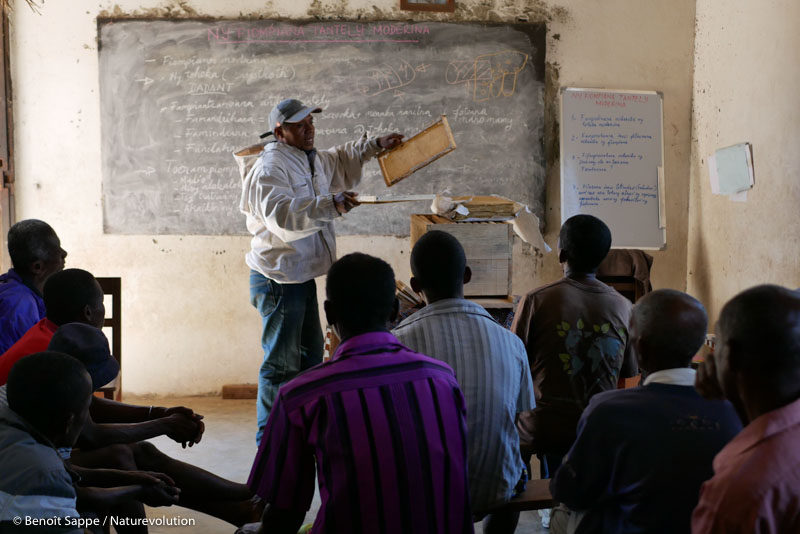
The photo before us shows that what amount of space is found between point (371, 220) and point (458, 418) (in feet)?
11.0

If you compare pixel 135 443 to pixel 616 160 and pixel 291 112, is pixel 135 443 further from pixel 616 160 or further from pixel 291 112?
pixel 616 160

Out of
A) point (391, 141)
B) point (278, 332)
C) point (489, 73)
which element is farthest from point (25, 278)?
point (489, 73)

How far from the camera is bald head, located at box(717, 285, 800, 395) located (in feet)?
3.62

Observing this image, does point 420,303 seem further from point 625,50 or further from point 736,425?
point 625,50

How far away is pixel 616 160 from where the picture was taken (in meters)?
4.79

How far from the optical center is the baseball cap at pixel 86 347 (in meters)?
2.11

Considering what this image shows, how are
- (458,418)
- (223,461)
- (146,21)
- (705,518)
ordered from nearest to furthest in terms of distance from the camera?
(705,518) < (458,418) < (223,461) < (146,21)

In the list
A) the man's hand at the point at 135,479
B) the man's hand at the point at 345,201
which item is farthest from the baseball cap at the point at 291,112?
the man's hand at the point at 135,479

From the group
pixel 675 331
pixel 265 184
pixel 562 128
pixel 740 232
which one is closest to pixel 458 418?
pixel 675 331

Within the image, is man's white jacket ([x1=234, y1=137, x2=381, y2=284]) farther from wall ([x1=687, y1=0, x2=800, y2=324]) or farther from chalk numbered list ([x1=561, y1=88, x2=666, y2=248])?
wall ([x1=687, y1=0, x2=800, y2=324])

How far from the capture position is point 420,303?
3293 mm

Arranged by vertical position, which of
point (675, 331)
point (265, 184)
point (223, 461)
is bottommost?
point (223, 461)

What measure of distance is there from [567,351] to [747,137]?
2345 mm

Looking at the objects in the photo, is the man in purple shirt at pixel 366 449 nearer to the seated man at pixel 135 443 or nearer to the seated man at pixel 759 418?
the seated man at pixel 759 418
